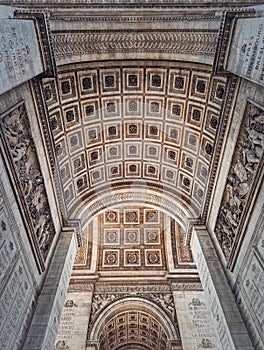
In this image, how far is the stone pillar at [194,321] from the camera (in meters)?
13.8

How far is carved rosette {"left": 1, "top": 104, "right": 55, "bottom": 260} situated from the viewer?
23.7ft

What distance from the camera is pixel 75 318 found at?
49.3ft

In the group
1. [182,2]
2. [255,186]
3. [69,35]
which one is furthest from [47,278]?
[182,2]

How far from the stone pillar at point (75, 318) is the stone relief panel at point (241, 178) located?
344 inches

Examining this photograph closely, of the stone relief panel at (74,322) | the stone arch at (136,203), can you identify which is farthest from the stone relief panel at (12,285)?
→ the stone relief panel at (74,322)

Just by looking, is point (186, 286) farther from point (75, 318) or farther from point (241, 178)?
point (241, 178)

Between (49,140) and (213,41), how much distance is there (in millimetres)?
5470

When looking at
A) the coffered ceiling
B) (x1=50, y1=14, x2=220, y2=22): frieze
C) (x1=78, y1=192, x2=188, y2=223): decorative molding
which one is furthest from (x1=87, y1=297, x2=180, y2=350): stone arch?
(x1=50, y1=14, x2=220, y2=22): frieze

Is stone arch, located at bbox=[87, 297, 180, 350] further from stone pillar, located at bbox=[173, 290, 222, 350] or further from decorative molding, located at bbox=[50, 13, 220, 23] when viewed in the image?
decorative molding, located at bbox=[50, 13, 220, 23]

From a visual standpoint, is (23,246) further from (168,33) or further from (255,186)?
(168,33)

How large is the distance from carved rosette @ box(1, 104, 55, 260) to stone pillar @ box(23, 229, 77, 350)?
0.62 m

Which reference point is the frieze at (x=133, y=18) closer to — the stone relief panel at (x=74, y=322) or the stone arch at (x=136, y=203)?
the stone arch at (x=136, y=203)

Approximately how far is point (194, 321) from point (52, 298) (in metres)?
8.90

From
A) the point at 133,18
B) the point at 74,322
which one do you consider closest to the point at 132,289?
the point at 74,322
